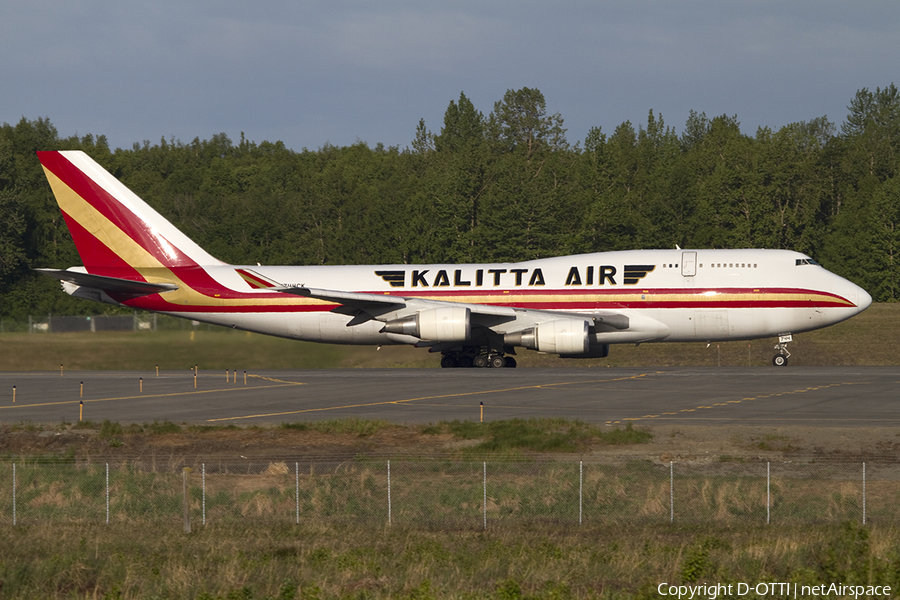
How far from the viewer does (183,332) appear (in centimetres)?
5091

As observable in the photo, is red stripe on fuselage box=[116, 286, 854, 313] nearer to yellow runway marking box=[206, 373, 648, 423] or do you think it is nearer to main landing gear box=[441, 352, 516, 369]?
main landing gear box=[441, 352, 516, 369]

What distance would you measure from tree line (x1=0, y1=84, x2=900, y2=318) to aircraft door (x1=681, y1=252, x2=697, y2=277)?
41204 mm

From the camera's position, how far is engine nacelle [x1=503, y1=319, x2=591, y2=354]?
1763 inches

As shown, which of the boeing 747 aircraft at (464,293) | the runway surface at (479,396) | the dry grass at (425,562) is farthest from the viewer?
the boeing 747 aircraft at (464,293)

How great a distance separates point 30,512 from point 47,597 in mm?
9246

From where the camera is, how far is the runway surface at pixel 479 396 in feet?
100

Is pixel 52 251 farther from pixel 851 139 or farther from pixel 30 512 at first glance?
pixel 851 139

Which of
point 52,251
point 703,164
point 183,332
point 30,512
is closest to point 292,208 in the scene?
point 52,251

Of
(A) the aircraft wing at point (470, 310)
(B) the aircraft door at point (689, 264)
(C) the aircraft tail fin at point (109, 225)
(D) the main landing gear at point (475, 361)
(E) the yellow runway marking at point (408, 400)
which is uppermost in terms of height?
(C) the aircraft tail fin at point (109, 225)

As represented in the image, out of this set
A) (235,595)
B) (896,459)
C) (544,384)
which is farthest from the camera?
(544,384)

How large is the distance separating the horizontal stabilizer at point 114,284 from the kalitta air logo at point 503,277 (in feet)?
35.4

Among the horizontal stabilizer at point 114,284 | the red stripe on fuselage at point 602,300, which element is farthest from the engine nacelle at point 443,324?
the horizontal stabilizer at point 114,284

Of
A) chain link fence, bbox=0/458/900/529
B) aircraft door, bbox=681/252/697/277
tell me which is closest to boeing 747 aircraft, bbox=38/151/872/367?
aircraft door, bbox=681/252/697/277

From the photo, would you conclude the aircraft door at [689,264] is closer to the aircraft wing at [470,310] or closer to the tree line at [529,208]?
the aircraft wing at [470,310]
